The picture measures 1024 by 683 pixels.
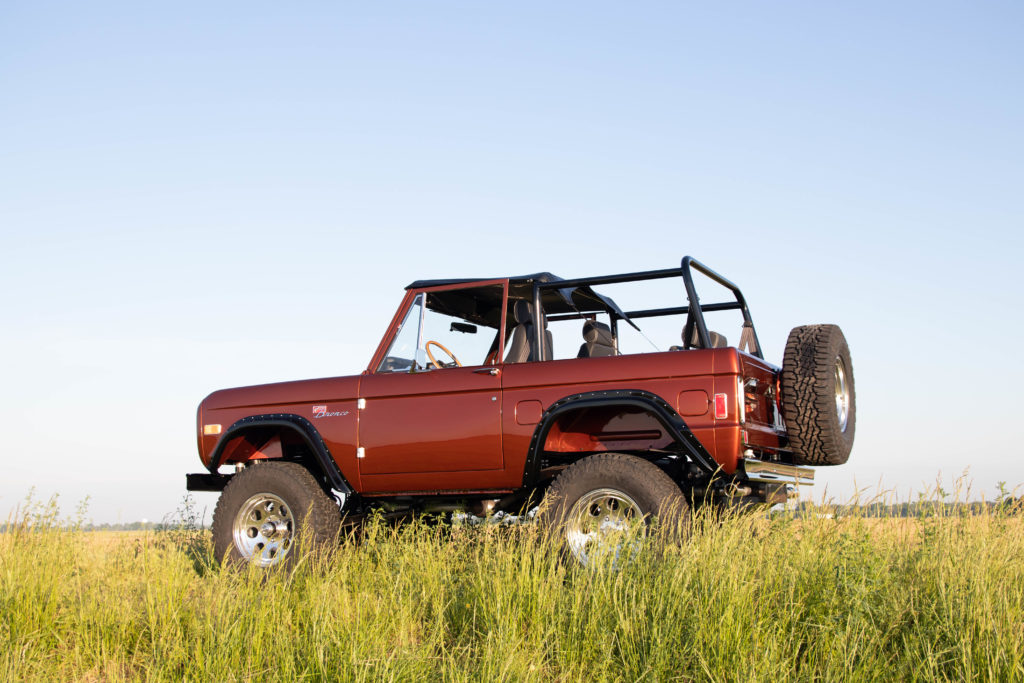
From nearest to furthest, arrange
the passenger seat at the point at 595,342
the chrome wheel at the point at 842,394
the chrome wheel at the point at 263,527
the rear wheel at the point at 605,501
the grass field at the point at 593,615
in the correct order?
the grass field at the point at 593,615
the rear wheel at the point at 605,501
the chrome wheel at the point at 842,394
the passenger seat at the point at 595,342
the chrome wheel at the point at 263,527

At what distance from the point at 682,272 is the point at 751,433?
1232 mm

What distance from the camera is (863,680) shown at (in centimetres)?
392

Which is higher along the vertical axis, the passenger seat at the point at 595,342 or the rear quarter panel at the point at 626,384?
the passenger seat at the point at 595,342

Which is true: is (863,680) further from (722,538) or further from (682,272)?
(682,272)

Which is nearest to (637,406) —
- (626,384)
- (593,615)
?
(626,384)

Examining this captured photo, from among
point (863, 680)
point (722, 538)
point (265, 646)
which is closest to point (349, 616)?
point (265, 646)

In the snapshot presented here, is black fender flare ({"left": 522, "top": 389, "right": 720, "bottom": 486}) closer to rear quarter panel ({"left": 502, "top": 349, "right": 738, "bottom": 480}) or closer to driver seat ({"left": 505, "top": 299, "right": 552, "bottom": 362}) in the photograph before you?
rear quarter panel ({"left": 502, "top": 349, "right": 738, "bottom": 480})

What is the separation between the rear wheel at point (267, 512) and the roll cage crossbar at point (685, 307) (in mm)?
2082

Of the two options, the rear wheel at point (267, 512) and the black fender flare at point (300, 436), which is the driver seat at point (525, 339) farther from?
the rear wheel at point (267, 512)

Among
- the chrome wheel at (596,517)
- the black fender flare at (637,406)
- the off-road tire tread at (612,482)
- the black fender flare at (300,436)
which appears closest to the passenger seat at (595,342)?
the black fender flare at (637,406)

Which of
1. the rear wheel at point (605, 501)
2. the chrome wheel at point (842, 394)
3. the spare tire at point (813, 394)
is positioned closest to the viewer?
the rear wheel at point (605, 501)

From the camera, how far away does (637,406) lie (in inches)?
237

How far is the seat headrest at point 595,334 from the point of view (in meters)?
6.97

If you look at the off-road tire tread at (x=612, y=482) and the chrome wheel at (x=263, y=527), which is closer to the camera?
the off-road tire tread at (x=612, y=482)
